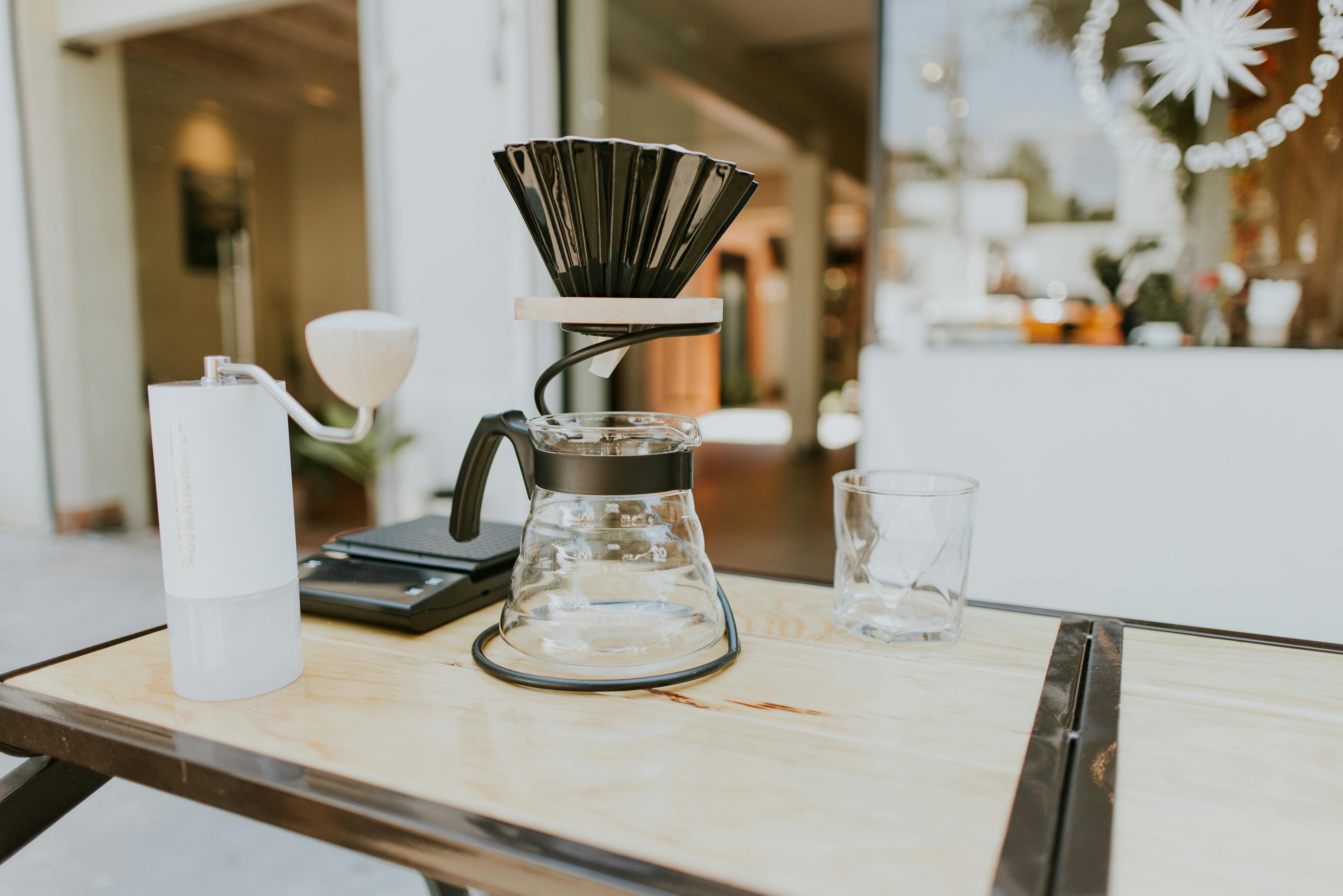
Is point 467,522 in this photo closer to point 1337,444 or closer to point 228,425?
point 228,425

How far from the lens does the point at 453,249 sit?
9.86 feet

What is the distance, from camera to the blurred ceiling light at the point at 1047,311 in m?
2.56

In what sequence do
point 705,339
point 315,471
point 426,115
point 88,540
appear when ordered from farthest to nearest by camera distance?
point 705,339 < point 315,471 < point 88,540 < point 426,115

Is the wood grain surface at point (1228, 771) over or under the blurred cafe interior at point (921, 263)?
under

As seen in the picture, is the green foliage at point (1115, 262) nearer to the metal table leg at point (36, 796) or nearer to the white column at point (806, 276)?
the metal table leg at point (36, 796)

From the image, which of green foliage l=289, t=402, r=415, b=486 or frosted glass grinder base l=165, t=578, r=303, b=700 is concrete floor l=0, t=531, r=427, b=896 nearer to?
frosted glass grinder base l=165, t=578, r=303, b=700

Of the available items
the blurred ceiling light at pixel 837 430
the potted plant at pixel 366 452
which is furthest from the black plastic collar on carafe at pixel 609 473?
the blurred ceiling light at pixel 837 430

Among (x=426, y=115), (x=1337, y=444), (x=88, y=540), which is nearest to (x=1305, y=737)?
(x=1337, y=444)

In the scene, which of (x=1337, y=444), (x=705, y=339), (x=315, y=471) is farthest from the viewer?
(x=705, y=339)

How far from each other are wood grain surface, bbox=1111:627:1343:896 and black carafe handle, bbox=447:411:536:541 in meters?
0.46

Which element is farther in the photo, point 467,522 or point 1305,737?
point 467,522

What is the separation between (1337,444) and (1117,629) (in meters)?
1.05

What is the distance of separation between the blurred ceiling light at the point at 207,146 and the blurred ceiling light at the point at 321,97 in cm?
70

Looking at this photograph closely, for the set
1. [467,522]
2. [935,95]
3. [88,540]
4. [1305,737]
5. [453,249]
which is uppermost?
[935,95]
